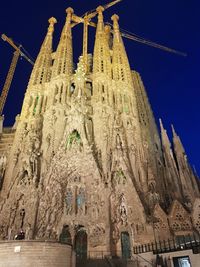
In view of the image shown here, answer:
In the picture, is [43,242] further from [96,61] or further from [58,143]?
[96,61]

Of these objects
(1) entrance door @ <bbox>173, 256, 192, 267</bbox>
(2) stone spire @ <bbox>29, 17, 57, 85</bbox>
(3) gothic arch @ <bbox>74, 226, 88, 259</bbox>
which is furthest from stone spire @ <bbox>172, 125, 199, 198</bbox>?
(2) stone spire @ <bbox>29, 17, 57, 85</bbox>

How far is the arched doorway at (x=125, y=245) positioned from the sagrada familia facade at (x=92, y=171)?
0.18 meters

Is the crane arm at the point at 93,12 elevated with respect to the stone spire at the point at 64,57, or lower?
elevated

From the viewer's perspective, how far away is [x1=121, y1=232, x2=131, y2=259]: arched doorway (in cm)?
1877

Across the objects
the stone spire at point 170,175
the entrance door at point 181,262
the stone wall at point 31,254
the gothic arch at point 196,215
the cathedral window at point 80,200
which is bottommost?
the entrance door at point 181,262

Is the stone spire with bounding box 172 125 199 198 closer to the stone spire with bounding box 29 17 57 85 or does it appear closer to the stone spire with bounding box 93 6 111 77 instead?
the stone spire with bounding box 93 6 111 77

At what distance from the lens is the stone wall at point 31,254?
11.4 m

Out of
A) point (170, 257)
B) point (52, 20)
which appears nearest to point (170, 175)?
point (170, 257)

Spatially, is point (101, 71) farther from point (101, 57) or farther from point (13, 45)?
point (13, 45)

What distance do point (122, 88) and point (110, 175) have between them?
13895 mm

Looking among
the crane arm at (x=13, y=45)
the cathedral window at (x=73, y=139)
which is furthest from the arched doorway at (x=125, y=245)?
the crane arm at (x=13, y=45)

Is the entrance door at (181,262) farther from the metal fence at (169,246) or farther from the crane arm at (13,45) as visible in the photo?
the crane arm at (13,45)

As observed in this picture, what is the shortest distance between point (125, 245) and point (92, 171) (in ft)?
24.1

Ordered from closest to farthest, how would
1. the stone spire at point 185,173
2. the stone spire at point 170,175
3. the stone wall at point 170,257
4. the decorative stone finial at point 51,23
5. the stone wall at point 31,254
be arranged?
the stone wall at point 31,254, the stone wall at point 170,257, the stone spire at point 170,175, the stone spire at point 185,173, the decorative stone finial at point 51,23
